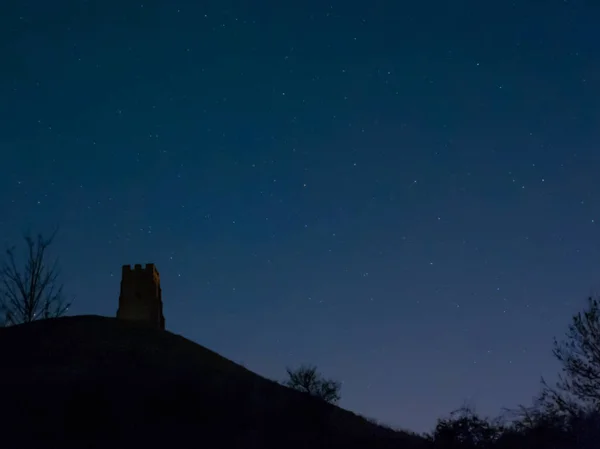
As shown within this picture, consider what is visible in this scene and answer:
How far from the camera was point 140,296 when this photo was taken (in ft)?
212

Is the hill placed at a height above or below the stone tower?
below

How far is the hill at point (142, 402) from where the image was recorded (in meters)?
30.4

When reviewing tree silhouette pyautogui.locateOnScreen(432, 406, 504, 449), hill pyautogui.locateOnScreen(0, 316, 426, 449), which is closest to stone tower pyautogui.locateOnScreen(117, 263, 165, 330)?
hill pyautogui.locateOnScreen(0, 316, 426, 449)

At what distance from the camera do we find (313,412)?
35500mm

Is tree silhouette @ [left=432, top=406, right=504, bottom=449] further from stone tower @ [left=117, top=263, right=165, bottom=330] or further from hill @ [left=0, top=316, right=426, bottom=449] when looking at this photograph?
stone tower @ [left=117, top=263, right=165, bottom=330]

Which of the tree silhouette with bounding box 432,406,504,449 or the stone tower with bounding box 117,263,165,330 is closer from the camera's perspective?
the tree silhouette with bounding box 432,406,504,449

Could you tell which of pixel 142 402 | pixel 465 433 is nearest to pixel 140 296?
pixel 142 402

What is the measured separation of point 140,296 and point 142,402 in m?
30.2

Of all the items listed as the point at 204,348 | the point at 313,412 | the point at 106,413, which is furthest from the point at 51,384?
the point at 204,348

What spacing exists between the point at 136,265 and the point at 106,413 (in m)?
34.3

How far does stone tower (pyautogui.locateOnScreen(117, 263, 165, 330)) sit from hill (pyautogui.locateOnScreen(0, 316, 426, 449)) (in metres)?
12.8

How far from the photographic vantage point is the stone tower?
63.9 metres

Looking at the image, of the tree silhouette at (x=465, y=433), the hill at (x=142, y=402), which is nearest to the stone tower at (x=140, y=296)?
the hill at (x=142, y=402)

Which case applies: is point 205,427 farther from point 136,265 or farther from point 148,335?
point 136,265
